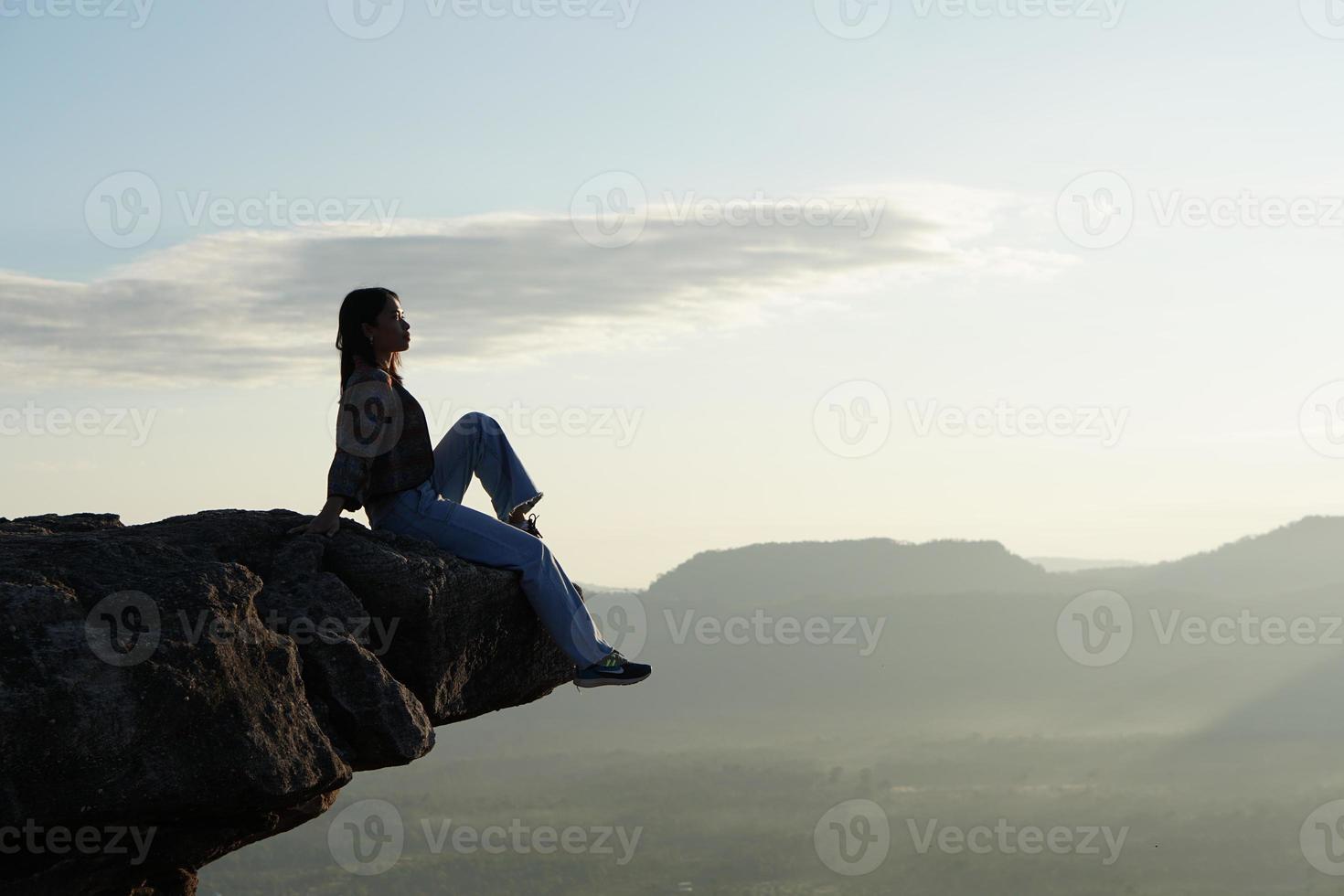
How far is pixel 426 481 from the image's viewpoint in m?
11.1

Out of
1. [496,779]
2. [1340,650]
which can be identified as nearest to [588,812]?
[496,779]

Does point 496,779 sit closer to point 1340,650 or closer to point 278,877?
point 278,877

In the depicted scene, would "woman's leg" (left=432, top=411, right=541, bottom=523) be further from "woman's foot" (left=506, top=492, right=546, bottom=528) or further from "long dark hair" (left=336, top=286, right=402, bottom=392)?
"long dark hair" (left=336, top=286, right=402, bottom=392)

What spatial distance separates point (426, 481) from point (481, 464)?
0.54 meters

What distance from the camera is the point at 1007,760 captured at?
15688cm

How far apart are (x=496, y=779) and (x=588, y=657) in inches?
5716

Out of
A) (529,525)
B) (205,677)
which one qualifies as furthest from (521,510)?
(205,677)

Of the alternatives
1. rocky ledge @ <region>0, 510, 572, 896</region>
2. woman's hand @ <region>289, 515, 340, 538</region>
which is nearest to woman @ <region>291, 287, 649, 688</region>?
woman's hand @ <region>289, 515, 340, 538</region>

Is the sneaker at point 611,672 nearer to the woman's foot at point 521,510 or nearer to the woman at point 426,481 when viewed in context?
the woman at point 426,481

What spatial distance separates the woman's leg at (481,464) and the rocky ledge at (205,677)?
708mm

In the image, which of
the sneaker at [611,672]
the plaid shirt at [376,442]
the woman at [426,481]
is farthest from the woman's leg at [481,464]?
the sneaker at [611,672]

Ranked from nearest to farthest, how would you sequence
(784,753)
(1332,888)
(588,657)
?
1. (588,657)
2. (1332,888)
3. (784,753)

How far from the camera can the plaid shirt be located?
1044cm

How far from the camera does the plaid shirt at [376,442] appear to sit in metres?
10.4
